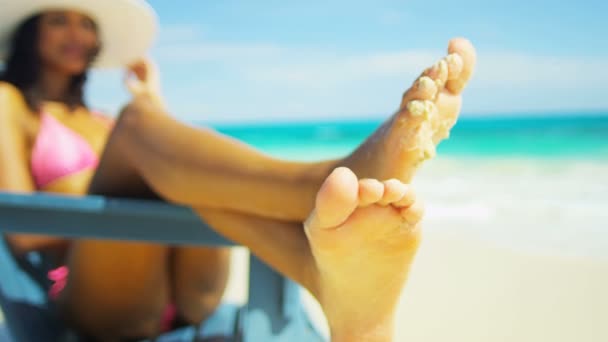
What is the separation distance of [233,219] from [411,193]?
343mm

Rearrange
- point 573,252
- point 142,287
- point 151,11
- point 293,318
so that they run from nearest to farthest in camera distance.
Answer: point 293,318 < point 142,287 < point 151,11 < point 573,252

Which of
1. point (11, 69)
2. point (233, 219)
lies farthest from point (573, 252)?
point (11, 69)

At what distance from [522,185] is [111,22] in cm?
553

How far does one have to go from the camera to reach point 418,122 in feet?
2.27

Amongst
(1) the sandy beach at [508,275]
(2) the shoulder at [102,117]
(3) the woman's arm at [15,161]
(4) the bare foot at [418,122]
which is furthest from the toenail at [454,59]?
(2) the shoulder at [102,117]

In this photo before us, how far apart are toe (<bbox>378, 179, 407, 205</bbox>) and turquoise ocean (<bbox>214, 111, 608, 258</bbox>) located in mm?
424

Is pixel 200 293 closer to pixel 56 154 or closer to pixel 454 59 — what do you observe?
pixel 56 154

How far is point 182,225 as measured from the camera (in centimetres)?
92

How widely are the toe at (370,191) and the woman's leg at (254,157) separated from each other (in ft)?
0.35

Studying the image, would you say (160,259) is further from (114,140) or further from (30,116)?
(30,116)

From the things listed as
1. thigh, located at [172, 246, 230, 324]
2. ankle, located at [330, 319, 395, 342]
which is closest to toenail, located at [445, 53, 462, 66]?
ankle, located at [330, 319, 395, 342]

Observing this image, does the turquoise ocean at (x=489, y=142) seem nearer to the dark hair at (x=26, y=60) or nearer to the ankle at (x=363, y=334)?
the dark hair at (x=26, y=60)

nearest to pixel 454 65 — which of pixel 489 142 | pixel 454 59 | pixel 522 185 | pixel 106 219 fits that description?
pixel 454 59

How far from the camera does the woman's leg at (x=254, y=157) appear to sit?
2.31 feet
